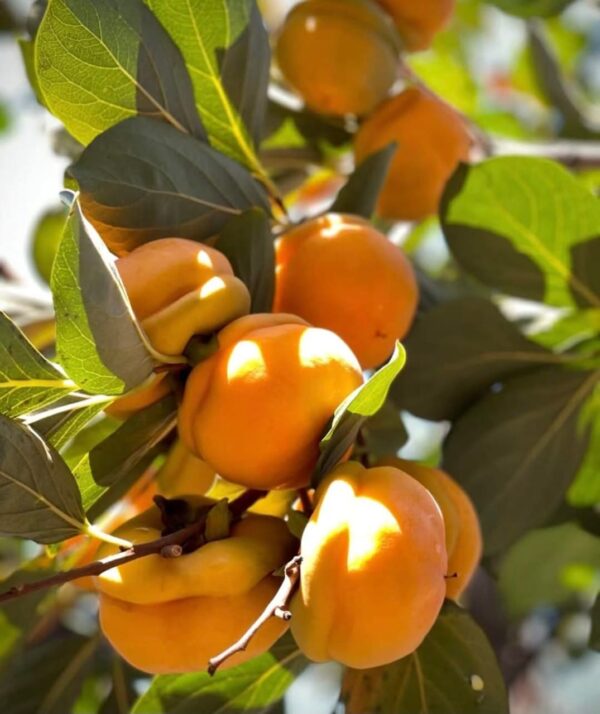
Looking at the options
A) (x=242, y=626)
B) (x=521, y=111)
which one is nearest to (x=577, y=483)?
(x=242, y=626)

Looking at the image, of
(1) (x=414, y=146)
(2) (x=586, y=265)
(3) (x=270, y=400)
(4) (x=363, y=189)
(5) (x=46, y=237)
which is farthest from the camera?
(5) (x=46, y=237)

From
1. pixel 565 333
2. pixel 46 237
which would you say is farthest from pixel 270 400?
pixel 46 237

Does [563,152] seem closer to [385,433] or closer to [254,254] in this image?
[385,433]

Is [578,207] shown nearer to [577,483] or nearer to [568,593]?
[577,483]

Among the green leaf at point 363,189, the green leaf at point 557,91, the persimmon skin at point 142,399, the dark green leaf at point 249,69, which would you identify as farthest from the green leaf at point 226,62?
the green leaf at point 557,91

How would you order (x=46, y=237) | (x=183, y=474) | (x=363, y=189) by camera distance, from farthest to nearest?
1. (x=46, y=237)
2. (x=363, y=189)
3. (x=183, y=474)

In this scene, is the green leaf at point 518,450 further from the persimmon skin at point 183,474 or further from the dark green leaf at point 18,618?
the dark green leaf at point 18,618

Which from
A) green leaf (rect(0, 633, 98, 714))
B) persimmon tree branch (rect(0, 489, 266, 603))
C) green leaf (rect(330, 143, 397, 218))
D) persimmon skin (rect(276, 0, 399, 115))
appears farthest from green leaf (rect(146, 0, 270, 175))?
green leaf (rect(0, 633, 98, 714))

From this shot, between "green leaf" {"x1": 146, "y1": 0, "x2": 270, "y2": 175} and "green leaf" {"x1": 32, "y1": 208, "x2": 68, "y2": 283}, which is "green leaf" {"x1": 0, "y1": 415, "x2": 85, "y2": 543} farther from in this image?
"green leaf" {"x1": 32, "y1": 208, "x2": 68, "y2": 283}
